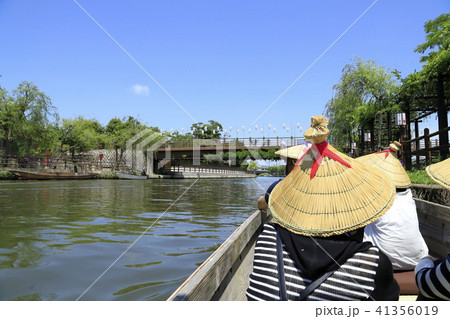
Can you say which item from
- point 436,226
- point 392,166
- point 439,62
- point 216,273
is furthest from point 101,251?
point 439,62

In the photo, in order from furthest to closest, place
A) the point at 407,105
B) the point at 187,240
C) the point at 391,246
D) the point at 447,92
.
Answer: the point at 407,105 → the point at 447,92 → the point at 187,240 → the point at 391,246

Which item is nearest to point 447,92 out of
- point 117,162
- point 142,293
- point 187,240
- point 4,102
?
point 187,240

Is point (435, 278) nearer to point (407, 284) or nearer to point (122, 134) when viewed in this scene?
point (407, 284)

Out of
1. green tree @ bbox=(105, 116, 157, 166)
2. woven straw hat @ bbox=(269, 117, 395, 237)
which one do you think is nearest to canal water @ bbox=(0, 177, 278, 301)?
woven straw hat @ bbox=(269, 117, 395, 237)

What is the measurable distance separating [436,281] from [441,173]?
0.58 m

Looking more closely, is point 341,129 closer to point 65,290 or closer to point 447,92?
point 447,92

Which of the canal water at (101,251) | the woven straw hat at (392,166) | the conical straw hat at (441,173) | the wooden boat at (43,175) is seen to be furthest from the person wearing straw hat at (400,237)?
the wooden boat at (43,175)

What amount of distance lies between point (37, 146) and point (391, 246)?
131 feet

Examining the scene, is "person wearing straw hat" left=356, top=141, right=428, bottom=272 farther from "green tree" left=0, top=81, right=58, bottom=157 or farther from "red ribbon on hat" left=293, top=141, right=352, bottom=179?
"green tree" left=0, top=81, right=58, bottom=157

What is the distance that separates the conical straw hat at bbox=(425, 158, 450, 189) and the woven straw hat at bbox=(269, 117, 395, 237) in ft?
0.85

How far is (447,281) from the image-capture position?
1.44 meters

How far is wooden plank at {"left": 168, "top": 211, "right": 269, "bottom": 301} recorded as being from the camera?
2.10m

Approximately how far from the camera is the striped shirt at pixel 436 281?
1.44 m
